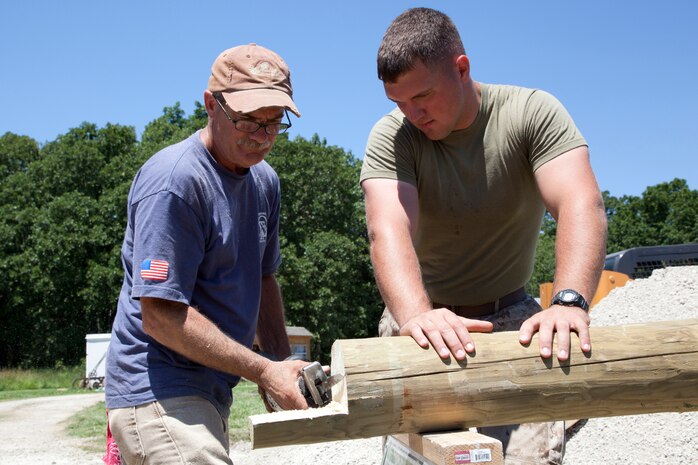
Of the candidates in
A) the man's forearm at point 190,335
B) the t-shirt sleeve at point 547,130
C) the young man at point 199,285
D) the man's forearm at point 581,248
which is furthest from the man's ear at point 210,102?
the man's forearm at point 581,248

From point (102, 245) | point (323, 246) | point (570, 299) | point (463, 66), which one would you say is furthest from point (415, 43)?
point (102, 245)

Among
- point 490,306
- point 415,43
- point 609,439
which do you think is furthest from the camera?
point 609,439

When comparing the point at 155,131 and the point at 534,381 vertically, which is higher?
the point at 155,131

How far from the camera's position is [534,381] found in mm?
2412

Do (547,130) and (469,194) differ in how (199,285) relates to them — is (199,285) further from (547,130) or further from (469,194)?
(547,130)

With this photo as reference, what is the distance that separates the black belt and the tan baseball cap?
4.38ft

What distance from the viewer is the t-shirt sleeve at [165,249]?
262 cm

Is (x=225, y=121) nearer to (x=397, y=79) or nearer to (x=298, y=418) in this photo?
(x=397, y=79)

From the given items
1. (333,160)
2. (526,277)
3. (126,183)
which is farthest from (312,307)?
(526,277)

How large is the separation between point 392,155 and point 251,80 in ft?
2.45

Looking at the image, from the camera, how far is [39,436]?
32.8ft

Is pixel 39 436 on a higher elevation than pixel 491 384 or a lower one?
lower

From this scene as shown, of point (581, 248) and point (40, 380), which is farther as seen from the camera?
point (40, 380)

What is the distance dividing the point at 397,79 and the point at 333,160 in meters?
31.6
